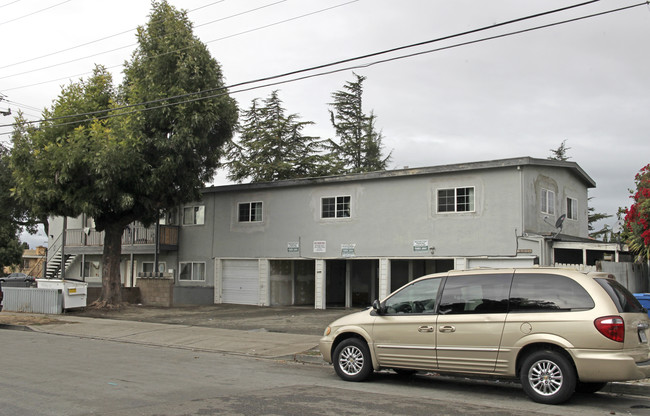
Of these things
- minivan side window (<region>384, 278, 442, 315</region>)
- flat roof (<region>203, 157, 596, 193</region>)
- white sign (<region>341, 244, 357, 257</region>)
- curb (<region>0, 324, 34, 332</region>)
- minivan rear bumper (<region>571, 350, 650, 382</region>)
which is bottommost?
curb (<region>0, 324, 34, 332</region>)

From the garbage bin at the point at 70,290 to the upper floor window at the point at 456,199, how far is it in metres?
14.0

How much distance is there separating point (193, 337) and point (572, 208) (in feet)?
54.6

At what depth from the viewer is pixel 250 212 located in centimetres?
2823

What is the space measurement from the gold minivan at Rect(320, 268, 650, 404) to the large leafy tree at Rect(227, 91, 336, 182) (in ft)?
109

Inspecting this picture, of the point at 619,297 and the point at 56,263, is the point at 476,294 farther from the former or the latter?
the point at 56,263

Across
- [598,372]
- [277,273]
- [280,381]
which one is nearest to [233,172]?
[277,273]

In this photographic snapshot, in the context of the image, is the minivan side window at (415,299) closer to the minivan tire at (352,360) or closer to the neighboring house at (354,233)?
the minivan tire at (352,360)

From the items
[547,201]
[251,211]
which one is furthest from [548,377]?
[251,211]

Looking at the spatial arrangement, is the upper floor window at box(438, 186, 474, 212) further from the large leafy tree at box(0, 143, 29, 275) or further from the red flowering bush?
the large leafy tree at box(0, 143, 29, 275)

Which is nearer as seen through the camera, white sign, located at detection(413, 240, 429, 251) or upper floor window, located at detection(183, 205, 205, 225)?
white sign, located at detection(413, 240, 429, 251)

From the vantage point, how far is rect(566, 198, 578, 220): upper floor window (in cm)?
Answer: 2398

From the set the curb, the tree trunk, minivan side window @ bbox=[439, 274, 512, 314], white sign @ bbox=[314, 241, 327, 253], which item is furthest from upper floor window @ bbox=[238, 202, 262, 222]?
minivan side window @ bbox=[439, 274, 512, 314]

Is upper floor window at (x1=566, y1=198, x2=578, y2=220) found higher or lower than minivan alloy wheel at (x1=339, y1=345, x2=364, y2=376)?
higher

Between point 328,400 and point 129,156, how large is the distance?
1646 centimetres
